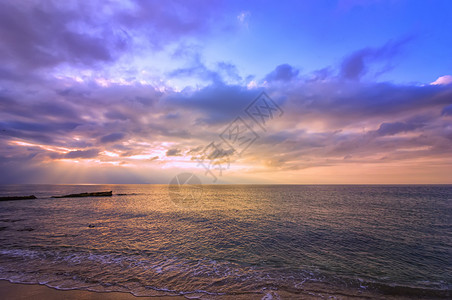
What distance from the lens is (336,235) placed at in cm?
2184

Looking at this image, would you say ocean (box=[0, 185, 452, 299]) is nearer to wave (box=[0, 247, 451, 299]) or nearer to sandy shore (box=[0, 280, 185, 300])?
wave (box=[0, 247, 451, 299])

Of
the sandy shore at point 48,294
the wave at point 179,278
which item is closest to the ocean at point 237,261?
the wave at point 179,278

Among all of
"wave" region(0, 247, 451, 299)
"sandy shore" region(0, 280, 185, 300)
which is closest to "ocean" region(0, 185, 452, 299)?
"wave" region(0, 247, 451, 299)

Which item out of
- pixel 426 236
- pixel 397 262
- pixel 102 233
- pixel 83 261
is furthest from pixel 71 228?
pixel 426 236

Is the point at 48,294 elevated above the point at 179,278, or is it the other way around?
the point at 48,294

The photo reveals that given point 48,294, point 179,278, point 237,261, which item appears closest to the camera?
point 48,294

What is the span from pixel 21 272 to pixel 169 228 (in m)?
15.1

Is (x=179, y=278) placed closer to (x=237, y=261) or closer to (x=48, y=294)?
(x=237, y=261)

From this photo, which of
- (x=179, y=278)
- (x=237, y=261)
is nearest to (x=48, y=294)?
(x=179, y=278)

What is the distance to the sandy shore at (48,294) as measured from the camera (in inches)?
361

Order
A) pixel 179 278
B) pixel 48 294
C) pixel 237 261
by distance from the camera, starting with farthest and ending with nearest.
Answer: pixel 237 261 < pixel 179 278 < pixel 48 294

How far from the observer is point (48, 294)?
9.41 metres

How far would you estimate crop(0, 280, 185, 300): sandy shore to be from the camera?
9.16 m

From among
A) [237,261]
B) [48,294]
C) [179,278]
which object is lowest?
[237,261]
